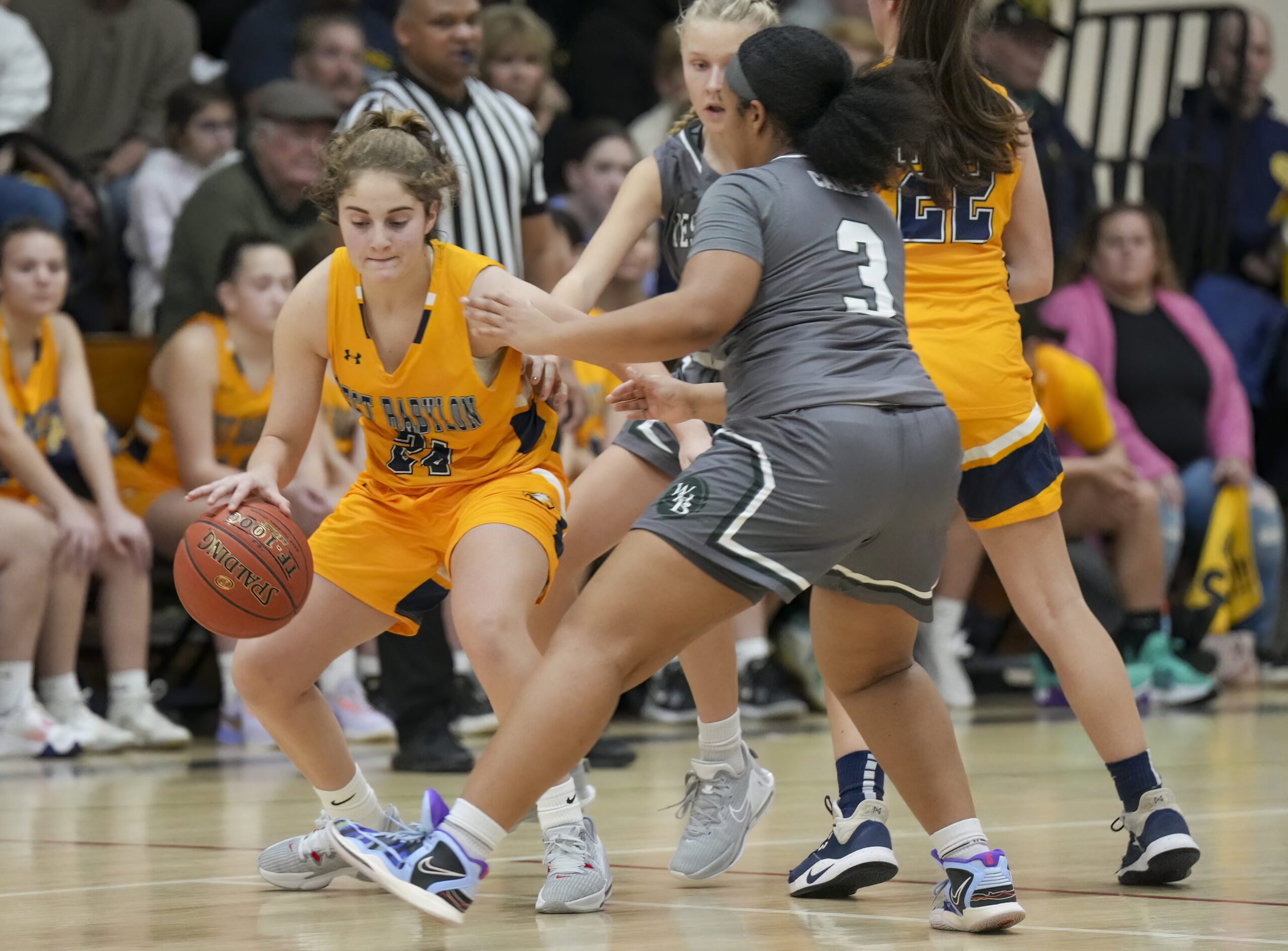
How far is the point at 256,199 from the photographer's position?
6.98 m

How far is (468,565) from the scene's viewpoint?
3.33 metres

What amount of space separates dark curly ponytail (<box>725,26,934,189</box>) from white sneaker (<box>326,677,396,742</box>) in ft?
13.1

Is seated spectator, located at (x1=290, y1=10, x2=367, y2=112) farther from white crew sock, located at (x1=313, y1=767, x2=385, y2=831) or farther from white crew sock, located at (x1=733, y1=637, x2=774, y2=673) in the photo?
white crew sock, located at (x1=313, y1=767, x2=385, y2=831)

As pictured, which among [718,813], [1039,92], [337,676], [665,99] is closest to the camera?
[718,813]

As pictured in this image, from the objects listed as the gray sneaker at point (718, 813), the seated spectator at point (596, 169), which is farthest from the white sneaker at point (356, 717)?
the gray sneaker at point (718, 813)

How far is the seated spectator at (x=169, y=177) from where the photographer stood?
7238 mm

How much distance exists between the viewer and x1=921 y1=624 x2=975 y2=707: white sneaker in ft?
24.2

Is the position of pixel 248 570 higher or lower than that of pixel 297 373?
lower

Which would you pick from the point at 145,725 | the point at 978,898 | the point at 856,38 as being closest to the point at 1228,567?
the point at 856,38

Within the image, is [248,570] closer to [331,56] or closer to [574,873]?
[574,873]

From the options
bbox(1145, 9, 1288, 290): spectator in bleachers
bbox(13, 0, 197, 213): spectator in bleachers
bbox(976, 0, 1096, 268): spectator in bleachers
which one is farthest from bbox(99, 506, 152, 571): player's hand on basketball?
bbox(1145, 9, 1288, 290): spectator in bleachers

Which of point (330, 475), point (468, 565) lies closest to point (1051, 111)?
point (330, 475)

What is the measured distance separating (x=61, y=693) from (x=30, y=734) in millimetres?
311

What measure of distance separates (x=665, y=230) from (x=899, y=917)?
154 centimetres
